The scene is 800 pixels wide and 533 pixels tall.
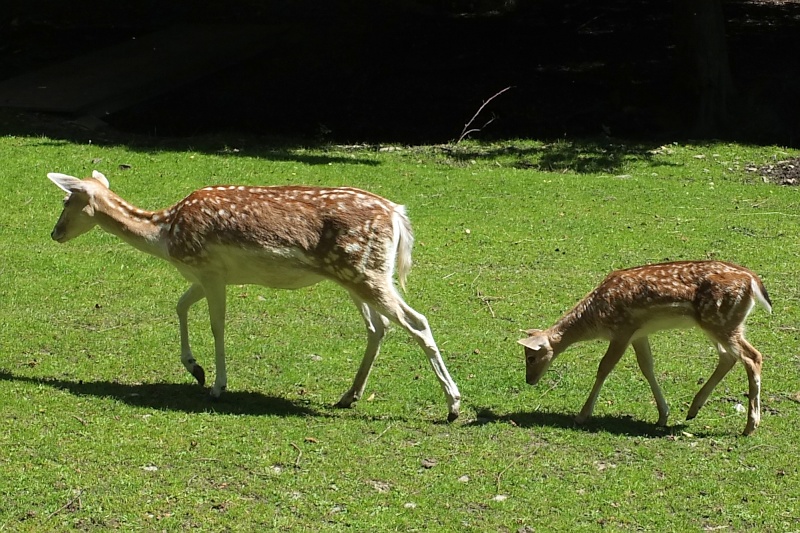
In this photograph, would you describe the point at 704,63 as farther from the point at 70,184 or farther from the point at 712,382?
the point at 70,184

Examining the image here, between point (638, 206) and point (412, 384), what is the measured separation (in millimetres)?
6891

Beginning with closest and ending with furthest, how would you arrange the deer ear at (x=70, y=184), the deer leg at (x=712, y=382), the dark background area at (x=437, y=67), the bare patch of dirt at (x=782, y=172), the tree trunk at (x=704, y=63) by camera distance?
the deer leg at (x=712, y=382), the deer ear at (x=70, y=184), the bare patch of dirt at (x=782, y=172), the tree trunk at (x=704, y=63), the dark background area at (x=437, y=67)

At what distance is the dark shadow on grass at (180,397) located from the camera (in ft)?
27.9

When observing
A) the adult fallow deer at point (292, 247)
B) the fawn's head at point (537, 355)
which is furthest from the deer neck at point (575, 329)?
the adult fallow deer at point (292, 247)

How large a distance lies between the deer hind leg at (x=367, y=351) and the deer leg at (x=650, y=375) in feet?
6.70

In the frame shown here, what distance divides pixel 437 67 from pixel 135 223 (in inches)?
586

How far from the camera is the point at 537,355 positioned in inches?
350

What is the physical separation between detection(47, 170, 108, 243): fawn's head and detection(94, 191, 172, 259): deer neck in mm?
74

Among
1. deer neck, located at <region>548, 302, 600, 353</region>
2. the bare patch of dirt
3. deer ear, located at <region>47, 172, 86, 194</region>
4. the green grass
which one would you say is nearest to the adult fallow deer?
deer ear, located at <region>47, 172, 86, 194</region>

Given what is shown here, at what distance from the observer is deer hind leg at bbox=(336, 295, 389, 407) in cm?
871

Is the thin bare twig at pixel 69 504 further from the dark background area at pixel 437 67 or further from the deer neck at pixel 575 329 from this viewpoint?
the dark background area at pixel 437 67

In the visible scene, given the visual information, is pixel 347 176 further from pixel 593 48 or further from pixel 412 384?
pixel 593 48

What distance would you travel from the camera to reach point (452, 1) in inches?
1083

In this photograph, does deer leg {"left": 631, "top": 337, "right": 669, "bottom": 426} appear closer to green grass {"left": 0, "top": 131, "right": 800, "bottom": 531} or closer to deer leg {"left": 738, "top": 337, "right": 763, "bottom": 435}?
green grass {"left": 0, "top": 131, "right": 800, "bottom": 531}
